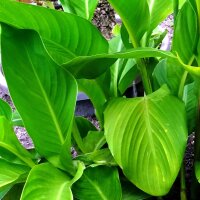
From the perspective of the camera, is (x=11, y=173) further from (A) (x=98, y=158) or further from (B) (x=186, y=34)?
(B) (x=186, y=34)

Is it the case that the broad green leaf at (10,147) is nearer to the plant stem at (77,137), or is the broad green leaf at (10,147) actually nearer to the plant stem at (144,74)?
the plant stem at (77,137)

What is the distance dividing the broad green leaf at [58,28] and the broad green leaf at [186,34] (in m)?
0.14

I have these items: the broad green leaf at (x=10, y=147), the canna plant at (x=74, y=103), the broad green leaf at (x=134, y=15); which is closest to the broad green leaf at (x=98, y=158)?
the canna plant at (x=74, y=103)

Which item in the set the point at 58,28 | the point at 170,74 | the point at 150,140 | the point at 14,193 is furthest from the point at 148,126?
the point at 14,193

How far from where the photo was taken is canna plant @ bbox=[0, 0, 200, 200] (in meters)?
0.63

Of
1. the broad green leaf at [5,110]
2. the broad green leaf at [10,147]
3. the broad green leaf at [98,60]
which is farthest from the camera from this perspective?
the broad green leaf at [5,110]

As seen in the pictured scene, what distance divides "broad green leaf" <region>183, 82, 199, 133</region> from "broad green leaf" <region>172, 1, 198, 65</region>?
0.13 m

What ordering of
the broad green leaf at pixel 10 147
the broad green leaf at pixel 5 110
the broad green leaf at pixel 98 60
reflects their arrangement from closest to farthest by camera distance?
the broad green leaf at pixel 98 60 → the broad green leaf at pixel 10 147 → the broad green leaf at pixel 5 110

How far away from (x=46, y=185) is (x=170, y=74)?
32 cm

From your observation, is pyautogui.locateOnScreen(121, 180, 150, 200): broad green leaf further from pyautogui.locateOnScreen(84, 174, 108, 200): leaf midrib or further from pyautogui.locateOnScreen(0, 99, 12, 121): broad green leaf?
pyautogui.locateOnScreen(0, 99, 12, 121): broad green leaf

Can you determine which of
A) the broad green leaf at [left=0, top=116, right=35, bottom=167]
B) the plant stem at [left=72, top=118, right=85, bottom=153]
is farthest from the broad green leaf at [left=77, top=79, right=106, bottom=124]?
the broad green leaf at [left=0, top=116, right=35, bottom=167]

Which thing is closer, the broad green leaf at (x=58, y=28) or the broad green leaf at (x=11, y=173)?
the broad green leaf at (x=58, y=28)

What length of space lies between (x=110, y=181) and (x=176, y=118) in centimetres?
18

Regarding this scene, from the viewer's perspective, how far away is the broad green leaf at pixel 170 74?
2.42ft
